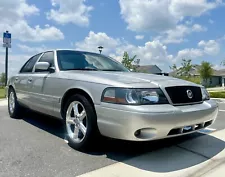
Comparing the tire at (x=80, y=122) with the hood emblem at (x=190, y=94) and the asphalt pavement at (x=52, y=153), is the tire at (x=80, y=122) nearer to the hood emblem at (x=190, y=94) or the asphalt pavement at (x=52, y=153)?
the asphalt pavement at (x=52, y=153)

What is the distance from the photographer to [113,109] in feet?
8.79

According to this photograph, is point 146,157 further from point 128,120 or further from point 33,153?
point 33,153

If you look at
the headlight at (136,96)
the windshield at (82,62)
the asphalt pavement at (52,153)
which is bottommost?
the asphalt pavement at (52,153)

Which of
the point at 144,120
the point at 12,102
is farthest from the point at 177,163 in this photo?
the point at 12,102

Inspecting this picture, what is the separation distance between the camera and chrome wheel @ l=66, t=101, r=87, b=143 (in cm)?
319

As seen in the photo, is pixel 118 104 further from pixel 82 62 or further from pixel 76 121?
pixel 82 62

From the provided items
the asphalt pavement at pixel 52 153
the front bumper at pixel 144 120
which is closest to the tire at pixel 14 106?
the asphalt pavement at pixel 52 153

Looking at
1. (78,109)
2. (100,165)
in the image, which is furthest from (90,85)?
(100,165)

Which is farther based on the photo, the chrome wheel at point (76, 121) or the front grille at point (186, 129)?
the chrome wheel at point (76, 121)

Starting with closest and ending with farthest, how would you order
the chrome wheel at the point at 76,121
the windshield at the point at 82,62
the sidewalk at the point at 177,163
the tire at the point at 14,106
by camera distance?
the sidewalk at the point at 177,163 → the chrome wheel at the point at 76,121 → the windshield at the point at 82,62 → the tire at the point at 14,106

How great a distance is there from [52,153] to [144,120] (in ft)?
4.45

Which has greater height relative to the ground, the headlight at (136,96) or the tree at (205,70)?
the tree at (205,70)

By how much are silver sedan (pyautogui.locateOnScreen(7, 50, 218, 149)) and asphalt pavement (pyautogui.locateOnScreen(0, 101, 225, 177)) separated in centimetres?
25

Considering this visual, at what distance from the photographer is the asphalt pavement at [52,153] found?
2.56 metres
